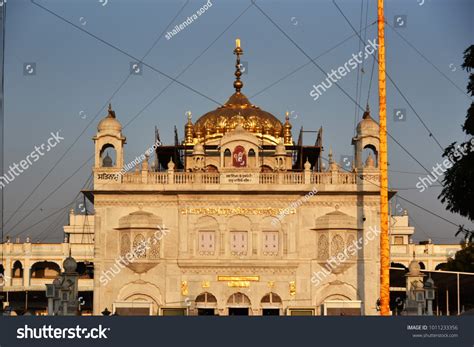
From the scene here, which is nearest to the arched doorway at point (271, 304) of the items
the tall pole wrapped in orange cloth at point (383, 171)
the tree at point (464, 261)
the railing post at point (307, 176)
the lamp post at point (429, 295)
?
the railing post at point (307, 176)

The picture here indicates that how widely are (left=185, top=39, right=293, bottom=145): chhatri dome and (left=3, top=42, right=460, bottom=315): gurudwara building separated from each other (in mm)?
8312

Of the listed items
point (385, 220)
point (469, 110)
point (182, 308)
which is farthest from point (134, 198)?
point (469, 110)

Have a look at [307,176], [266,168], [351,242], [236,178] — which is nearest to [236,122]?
[266,168]

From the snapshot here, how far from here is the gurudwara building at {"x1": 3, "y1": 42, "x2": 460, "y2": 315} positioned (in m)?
52.3

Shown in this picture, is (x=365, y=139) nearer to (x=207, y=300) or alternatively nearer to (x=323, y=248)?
(x=323, y=248)

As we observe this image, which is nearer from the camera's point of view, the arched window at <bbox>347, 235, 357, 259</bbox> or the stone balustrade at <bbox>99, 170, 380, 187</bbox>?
the arched window at <bbox>347, 235, 357, 259</bbox>

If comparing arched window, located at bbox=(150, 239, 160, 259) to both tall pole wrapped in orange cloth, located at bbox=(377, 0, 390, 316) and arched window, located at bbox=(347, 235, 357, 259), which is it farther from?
tall pole wrapped in orange cloth, located at bbox=(377, 0, 390, 316)

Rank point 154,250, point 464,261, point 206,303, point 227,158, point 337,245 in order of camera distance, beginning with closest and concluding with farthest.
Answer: point 206,303 < point 154,250 < point 337,245 < point 227,158 < point 464,261

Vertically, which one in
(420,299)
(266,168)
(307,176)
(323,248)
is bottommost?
(420,299)

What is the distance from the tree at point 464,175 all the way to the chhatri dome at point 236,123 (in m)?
29.1

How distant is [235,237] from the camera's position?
5281cm

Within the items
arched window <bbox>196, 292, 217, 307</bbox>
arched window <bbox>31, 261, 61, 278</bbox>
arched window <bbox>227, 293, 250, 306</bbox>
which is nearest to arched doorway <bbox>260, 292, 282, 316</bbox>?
arched window <bbox>227, 293, 250, 306</bbox>

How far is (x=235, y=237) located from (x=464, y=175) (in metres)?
22.0

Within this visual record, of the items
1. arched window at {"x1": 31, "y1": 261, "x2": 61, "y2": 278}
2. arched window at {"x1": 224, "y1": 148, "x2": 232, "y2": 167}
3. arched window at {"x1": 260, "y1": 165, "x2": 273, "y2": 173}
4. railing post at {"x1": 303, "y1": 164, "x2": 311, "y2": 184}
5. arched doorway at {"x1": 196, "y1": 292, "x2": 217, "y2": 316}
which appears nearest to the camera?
arched doorway at {"x1": 196, "y1": 292, "x2": 217, "y2": 316}
